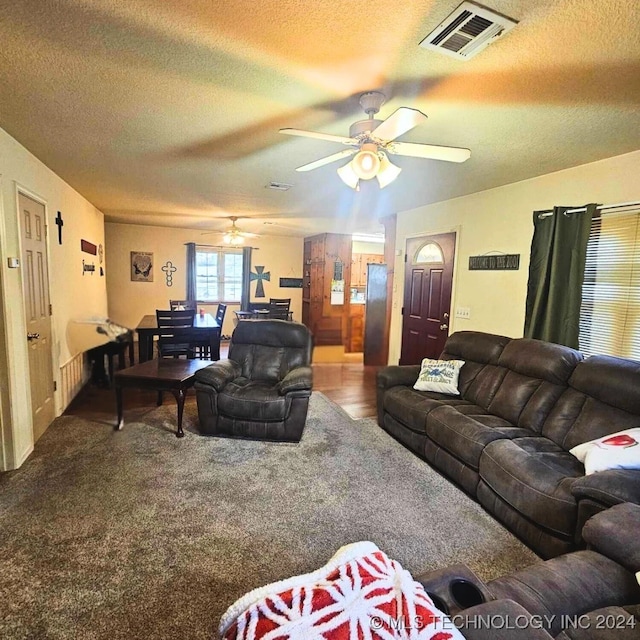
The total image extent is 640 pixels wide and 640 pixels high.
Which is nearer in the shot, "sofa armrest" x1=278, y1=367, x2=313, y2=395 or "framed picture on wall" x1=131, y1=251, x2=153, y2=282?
"sofa armrest" x1=278, y1=367, x2=313, y2=395

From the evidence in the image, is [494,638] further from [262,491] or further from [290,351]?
[290,351]

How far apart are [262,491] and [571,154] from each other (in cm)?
328

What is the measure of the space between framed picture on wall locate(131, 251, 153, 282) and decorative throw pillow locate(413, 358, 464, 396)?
581 cm

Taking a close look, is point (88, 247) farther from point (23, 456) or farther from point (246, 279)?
point (246, 279)

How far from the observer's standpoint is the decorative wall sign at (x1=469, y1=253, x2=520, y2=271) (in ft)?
12.1

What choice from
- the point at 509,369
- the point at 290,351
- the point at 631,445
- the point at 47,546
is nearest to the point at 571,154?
the point at 509,369

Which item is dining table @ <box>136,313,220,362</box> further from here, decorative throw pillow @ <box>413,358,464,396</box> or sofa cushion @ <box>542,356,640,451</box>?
sofa cushion @ <box>542,356,640,451</box>

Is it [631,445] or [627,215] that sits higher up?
[627,215]

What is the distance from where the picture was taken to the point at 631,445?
1.87m

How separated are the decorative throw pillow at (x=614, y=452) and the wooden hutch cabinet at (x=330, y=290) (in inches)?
224

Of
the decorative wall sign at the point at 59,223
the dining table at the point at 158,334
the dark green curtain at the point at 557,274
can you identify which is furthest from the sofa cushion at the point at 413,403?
the decorative wall sign at the point at 59,223

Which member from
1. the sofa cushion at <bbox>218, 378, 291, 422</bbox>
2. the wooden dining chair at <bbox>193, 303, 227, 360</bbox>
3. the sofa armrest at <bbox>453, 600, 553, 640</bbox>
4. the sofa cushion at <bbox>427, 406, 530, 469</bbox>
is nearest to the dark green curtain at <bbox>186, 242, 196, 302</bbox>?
the wooden dining chair at <bbox>193, 303, 227, 360</bbox>

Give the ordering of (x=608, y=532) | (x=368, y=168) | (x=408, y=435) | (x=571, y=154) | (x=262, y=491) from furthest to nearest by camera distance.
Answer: (x=408, y=435) < (x=571, y=154) < (x=262, y=491) < (x=368, y=168) < (x=608, y=532)

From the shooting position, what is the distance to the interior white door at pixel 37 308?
9.66 ft
